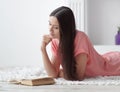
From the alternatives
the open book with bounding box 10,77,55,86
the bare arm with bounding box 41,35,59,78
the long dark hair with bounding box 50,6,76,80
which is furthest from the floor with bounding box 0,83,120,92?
the bare arm with bounding box 41,35,59,78

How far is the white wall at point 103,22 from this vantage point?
3727 millimetres

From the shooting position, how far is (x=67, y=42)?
1.96 m

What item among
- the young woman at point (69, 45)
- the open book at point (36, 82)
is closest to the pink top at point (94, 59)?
the young woman at point (69, 45)

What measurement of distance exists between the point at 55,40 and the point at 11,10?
67.4 inches

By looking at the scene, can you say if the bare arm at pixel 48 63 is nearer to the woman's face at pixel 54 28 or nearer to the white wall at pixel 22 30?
the woman's face at pixel 54 28

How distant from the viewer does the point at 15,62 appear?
3734 mm

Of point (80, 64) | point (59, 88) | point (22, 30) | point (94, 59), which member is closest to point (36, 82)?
point (59, 88)

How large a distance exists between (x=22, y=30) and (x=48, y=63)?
66.5 inches

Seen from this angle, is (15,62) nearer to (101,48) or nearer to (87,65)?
(101,48)

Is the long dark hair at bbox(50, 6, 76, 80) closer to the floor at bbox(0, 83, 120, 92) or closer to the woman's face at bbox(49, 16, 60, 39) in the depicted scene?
the woman's face at bbox(49, 16, 60, 39)

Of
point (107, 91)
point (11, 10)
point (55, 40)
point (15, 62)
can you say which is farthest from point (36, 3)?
point (107, 91)

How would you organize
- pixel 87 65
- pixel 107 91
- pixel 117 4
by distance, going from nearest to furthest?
pixel 107 91
pixel 87 65
pixel 117 4

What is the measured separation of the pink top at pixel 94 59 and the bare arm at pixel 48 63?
0.17 feet

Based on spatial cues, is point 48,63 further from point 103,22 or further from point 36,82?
point 103,22
